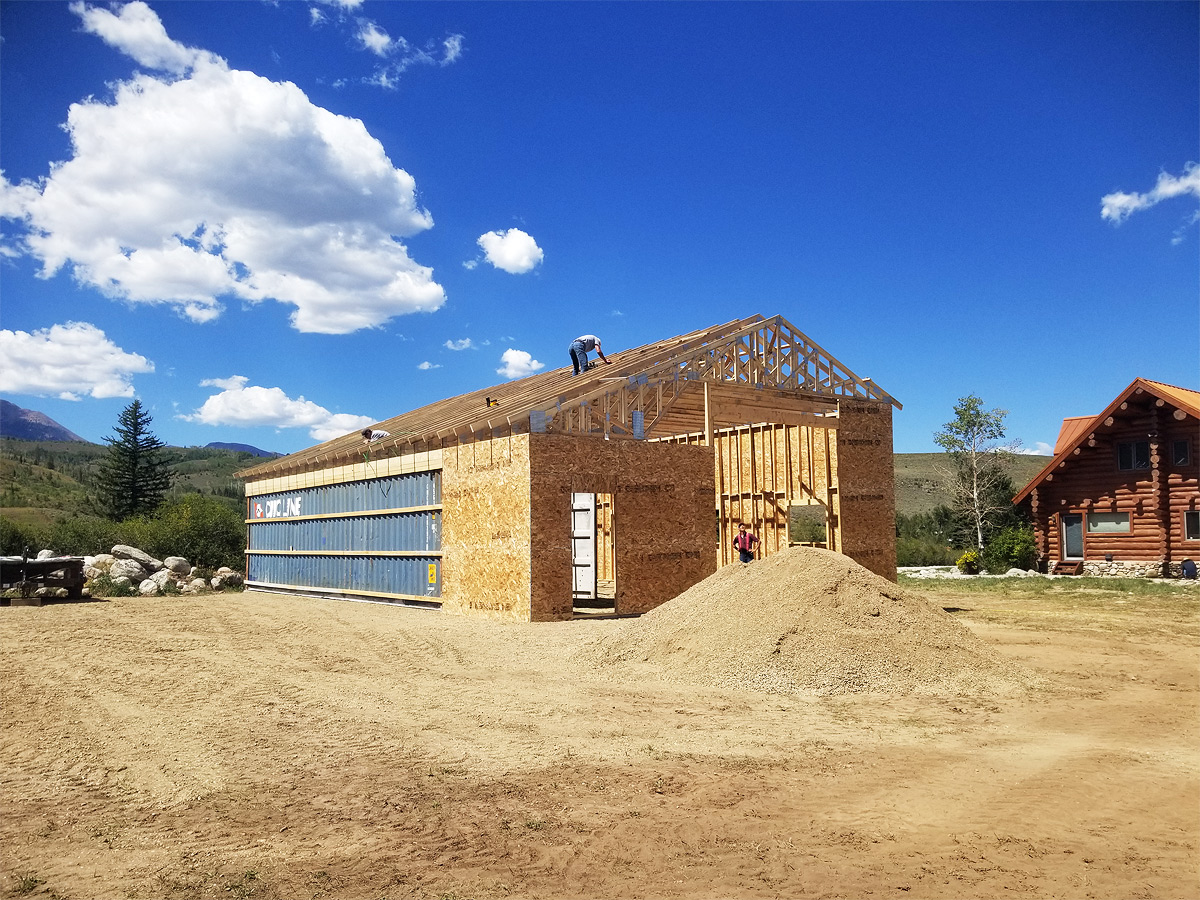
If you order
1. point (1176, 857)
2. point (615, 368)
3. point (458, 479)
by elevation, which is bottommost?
point (1176, 857)

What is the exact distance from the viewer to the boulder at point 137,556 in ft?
86.3

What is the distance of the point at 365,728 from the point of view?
7773 mm

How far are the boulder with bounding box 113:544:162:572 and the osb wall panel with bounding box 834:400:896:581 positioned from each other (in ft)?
67.5

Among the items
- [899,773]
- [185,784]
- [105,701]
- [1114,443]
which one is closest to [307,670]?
[105,701]

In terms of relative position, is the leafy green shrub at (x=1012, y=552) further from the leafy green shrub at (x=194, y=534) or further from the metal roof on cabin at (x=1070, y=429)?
the leafy green shrub at (x=194, y=534)

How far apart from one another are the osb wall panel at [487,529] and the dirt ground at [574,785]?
5534 mm

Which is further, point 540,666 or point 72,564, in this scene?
point 72,564

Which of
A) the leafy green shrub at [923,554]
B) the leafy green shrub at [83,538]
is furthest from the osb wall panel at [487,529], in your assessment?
the leafy green shrub at [923,554]

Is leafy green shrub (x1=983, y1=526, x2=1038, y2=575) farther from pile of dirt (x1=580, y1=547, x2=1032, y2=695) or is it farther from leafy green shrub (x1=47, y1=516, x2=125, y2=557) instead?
leafy green shrub (x1=47, y1=516, x2=125, y2=557)

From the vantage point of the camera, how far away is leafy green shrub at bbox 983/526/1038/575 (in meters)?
29.7

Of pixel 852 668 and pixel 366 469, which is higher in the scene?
pixel 366 469

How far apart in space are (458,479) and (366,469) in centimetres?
497

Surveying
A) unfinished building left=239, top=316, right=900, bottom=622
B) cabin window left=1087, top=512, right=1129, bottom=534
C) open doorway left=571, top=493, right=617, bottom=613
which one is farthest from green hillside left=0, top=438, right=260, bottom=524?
cabin window left=1087, top=512, right=1129, bottom=534

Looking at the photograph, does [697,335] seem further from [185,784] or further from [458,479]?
[185,784]
